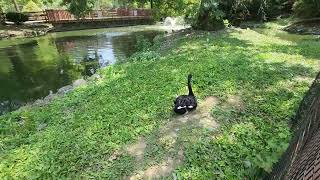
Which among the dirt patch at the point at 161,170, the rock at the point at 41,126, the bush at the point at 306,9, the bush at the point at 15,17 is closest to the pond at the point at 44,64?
the rock at the point at 41,126

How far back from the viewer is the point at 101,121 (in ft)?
20.3

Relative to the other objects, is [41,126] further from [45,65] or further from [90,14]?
[90,14]

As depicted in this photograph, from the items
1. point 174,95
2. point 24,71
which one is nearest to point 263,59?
point 174,95

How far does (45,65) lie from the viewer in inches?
592

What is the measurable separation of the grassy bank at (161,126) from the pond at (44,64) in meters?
3.20

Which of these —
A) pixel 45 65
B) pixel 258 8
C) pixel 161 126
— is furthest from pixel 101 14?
pixel 161 126

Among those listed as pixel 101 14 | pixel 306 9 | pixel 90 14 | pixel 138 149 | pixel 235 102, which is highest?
pixel 235 102

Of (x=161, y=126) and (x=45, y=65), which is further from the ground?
(x=161, y=126)

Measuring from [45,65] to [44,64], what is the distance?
11.8 inches

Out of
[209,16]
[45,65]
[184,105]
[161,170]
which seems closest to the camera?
[161,170]

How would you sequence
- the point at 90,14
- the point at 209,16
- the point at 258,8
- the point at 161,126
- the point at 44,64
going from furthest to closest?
1. the point at 90,14
2. the point at 258,8
3. the point at 209,16
4. the point at 44,64
5. the point at 161,126

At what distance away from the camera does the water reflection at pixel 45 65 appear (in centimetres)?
1086

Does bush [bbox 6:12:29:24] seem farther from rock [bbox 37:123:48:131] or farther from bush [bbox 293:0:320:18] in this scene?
rock [bbox 37:123:48:131]

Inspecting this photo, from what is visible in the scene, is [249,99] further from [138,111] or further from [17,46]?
[17,46]
